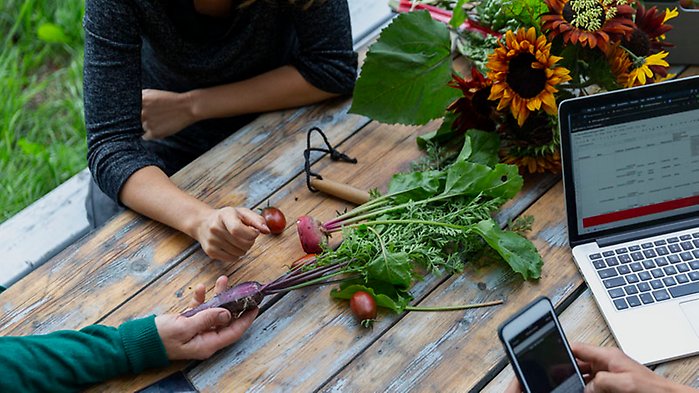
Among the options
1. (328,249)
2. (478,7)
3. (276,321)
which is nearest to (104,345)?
(276,321)

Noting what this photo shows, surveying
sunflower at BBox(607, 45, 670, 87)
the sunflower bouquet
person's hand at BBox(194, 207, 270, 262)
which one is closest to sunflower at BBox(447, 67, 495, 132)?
the sunflower bouquet

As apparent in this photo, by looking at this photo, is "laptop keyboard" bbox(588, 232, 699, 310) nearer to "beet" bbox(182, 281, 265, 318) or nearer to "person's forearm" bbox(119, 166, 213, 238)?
"beet" bbox(182, 281, 265, 318)

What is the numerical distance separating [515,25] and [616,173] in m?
0.37

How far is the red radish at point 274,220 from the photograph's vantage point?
5.08 feet

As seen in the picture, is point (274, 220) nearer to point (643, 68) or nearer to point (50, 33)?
point (643, 68)

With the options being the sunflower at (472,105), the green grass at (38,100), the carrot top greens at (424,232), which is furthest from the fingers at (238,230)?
the green grass at (38,100)

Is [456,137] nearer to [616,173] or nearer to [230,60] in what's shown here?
[616,173]

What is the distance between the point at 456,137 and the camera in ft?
5.54

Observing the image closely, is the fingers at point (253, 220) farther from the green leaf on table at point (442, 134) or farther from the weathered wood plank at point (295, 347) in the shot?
the green leaf on table at point (442, 134)

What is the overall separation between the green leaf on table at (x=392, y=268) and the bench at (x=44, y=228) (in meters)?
0.80

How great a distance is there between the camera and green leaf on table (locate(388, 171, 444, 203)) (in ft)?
5.00

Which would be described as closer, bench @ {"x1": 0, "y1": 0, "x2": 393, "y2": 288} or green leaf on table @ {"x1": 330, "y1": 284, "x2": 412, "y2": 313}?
green leaf on table @ {"x1": 330, "y1": 284, "x2": 412, "y2": 313}

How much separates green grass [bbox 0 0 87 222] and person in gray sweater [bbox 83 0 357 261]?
692 mm

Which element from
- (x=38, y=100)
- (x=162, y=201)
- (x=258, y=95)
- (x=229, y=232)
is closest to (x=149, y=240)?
(x=162, y=201)
